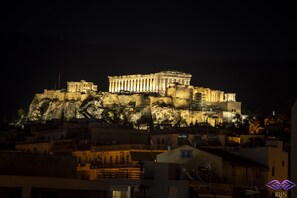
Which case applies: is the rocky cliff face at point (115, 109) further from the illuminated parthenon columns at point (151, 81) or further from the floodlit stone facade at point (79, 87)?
the illuminated parthenon columns at point (151, 81)

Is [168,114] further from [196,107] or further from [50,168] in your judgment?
[50,168]

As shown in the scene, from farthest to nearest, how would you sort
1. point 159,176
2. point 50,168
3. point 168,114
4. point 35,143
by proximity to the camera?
1. point 168,114
2. point 35,143
3. point 159,176
4. point 50,168

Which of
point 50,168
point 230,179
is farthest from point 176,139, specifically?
point 50,168

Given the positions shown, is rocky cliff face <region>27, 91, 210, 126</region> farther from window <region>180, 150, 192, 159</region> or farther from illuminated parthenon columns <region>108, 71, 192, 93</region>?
window <region>180, 150, 192, 159</region>

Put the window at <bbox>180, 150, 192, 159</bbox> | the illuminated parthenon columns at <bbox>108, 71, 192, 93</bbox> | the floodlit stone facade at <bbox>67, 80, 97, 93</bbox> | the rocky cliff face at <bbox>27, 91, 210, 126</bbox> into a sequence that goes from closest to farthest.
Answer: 1. the window at <bbox>180, 150, 192, 159</bbox>
2. the rocky cliff face at <bbox>27, 91, 210, 126</bbox>
3. the floodlit stone facade at <bbox>67, 80, 97, 93</bbox>
4. the illuminated parthenon columns at <bbox>108, 71, 192, 93</bbox>

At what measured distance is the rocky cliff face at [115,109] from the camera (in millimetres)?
170500

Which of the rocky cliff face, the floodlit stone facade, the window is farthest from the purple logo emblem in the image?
the floodlit stone facade

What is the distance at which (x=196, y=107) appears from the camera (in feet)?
589

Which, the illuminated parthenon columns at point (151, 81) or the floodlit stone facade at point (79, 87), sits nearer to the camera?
the floodlit stone facade at point (79, 87)

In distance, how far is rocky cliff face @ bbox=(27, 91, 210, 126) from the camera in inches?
6713

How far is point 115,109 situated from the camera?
175m

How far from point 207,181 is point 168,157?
6.28 metres

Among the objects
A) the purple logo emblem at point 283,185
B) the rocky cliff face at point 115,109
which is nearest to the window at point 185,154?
the purple logo emblem at point 283,185

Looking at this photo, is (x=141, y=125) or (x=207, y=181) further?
(x=141, y=125)
